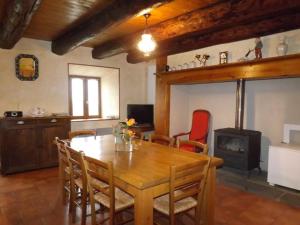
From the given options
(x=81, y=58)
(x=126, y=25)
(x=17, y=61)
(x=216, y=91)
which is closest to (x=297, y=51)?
(x=216, y=91)

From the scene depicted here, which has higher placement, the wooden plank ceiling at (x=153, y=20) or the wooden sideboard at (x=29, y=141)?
the wooden plank ceiling at (x=153, y=20)

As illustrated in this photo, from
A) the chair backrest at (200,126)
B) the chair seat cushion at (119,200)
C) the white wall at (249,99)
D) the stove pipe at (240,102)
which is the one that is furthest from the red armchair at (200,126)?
the chair seat cushion at (119,200)

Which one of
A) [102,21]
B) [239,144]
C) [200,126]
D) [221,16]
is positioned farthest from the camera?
[200,126]

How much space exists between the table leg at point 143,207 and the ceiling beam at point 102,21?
179 cm

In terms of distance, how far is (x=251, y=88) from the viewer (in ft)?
13.9

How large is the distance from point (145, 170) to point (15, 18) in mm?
2434

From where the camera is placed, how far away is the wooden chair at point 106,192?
6.02ft

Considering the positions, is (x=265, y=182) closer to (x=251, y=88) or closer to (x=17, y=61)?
(x=251, y=88)

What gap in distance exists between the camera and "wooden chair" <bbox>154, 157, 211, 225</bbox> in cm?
177

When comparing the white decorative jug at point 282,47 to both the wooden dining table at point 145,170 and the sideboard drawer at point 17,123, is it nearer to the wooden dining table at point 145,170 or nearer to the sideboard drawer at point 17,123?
the wooden dining table at point 145,170

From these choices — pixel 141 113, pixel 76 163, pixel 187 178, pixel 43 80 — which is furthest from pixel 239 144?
pixel 43 80

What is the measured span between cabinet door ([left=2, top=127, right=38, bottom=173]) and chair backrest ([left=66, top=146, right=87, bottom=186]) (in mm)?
2089

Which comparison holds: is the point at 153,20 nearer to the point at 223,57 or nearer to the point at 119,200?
the point at 223,57

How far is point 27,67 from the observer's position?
4.53 metres
